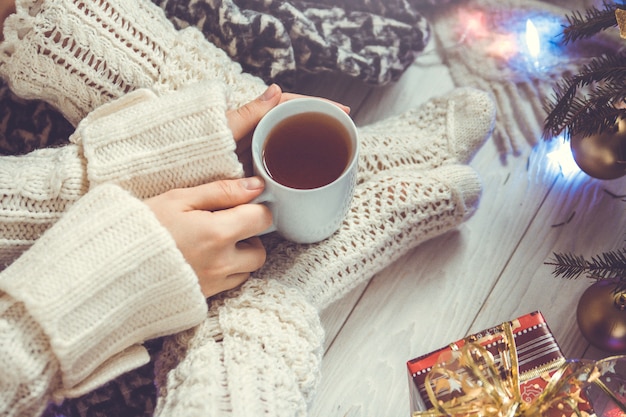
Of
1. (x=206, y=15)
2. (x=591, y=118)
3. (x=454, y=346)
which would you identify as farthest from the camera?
(x=206, y=15)

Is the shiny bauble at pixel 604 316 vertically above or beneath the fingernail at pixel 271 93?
beneath

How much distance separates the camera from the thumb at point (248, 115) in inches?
26.9

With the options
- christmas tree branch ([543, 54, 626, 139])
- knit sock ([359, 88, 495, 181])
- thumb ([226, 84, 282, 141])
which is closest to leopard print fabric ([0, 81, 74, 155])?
thumb ([226, 84, 282, 141])

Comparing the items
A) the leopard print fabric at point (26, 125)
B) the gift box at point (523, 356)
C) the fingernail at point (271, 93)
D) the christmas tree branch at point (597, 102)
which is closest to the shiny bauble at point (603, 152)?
the christmas tree branch at point (597, 102)

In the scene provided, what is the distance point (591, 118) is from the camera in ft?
2.40

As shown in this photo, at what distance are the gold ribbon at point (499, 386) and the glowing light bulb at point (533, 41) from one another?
516 millimetres

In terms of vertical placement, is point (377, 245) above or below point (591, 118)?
below

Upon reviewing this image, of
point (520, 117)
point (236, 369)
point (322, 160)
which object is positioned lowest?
point (236, 369)

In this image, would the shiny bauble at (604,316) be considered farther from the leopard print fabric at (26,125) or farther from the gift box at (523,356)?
the leopard print fabric at (26,125)

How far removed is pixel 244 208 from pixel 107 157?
0.17 m

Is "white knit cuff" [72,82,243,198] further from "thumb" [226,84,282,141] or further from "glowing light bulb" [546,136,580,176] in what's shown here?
"glowing light bulb" [546,136,580,176]

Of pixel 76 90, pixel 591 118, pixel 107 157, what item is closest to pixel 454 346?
pixel 591 118

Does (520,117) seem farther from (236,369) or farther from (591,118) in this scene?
(236,369)

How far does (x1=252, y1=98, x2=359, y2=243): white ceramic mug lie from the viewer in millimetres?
606
